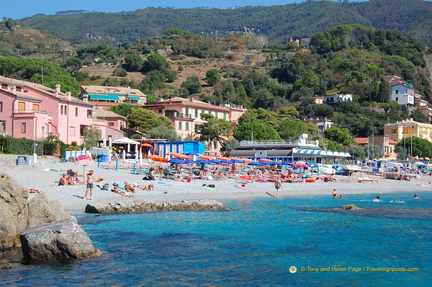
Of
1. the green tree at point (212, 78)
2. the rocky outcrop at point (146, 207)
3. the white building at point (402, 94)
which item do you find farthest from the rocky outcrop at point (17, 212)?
the green tree at point (212, 78)

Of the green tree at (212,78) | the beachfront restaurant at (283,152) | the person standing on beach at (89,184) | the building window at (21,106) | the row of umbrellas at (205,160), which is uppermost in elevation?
the green tree at (212,78)

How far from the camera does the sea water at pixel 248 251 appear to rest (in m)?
12.4

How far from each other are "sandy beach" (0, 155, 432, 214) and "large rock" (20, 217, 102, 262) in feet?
25.8

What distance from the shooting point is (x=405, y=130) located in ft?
300

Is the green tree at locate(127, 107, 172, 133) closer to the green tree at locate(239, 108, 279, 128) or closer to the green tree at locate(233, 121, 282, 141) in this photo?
the green tree at locate(233, 121, 282, 141)

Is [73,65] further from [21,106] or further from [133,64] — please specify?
[21,106]

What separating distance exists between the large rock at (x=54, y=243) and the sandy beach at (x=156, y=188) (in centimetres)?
787

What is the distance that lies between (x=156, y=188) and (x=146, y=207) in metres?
7.31

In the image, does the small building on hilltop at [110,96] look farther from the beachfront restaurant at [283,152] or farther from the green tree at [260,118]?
the beachfront restaurant at [283,152]

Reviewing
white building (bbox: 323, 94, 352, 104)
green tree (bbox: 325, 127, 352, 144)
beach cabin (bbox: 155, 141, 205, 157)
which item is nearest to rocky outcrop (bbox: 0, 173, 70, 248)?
beach cabin (bbox: 155, 141, 205, 157)

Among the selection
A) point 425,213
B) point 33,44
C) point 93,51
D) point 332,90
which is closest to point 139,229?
point 425,213

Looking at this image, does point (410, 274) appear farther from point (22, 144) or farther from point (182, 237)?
point (22, 144)

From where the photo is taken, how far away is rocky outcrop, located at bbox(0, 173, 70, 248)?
46.6 feet

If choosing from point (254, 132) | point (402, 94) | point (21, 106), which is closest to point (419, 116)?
point (402, 94)
